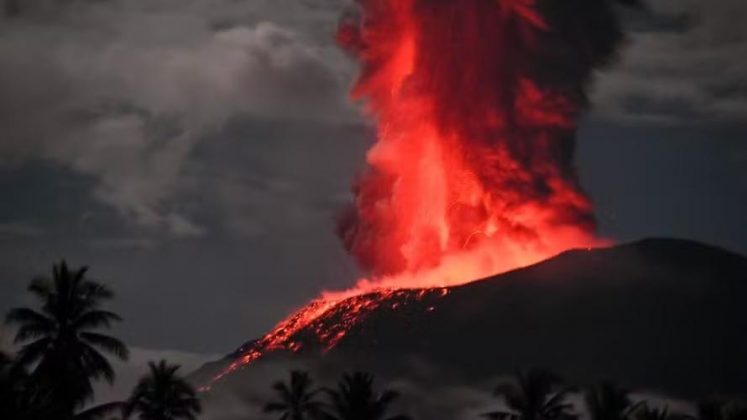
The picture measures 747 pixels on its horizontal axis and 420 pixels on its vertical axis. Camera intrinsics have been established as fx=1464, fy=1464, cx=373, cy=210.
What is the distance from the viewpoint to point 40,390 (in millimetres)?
53156

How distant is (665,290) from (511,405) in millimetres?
118170

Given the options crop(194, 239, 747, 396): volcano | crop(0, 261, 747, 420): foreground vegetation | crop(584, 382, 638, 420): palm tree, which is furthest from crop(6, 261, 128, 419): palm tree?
crop(194, 239, 747, 396): volcano

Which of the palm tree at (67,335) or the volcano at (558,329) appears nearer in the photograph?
the palm tree at (67,335)

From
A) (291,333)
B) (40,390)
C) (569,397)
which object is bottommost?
(40,390)

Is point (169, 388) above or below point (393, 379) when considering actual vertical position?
below

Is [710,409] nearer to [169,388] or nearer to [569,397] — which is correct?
[169,388]

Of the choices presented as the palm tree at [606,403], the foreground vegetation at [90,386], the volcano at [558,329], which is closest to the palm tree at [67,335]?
the foreground vegetation at [90,386]

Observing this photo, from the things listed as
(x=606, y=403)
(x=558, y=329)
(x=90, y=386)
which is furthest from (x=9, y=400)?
(x=558, y=329)

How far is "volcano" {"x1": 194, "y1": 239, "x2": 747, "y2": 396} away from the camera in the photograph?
17738 cm

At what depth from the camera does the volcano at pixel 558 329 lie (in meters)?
177

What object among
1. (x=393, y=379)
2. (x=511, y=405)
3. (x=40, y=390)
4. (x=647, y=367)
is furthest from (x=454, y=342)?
(x=40, y=390)

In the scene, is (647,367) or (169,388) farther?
(647,367)

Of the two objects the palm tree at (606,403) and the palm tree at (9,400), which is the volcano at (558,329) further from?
the palm tree at (9,400)

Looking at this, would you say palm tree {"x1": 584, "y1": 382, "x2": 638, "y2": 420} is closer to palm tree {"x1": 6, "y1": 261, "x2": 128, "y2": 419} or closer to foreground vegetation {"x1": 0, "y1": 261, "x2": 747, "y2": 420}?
foreground vegetation {"x1": 0, "y1": 261, "x2": 747, "y2": 420}
